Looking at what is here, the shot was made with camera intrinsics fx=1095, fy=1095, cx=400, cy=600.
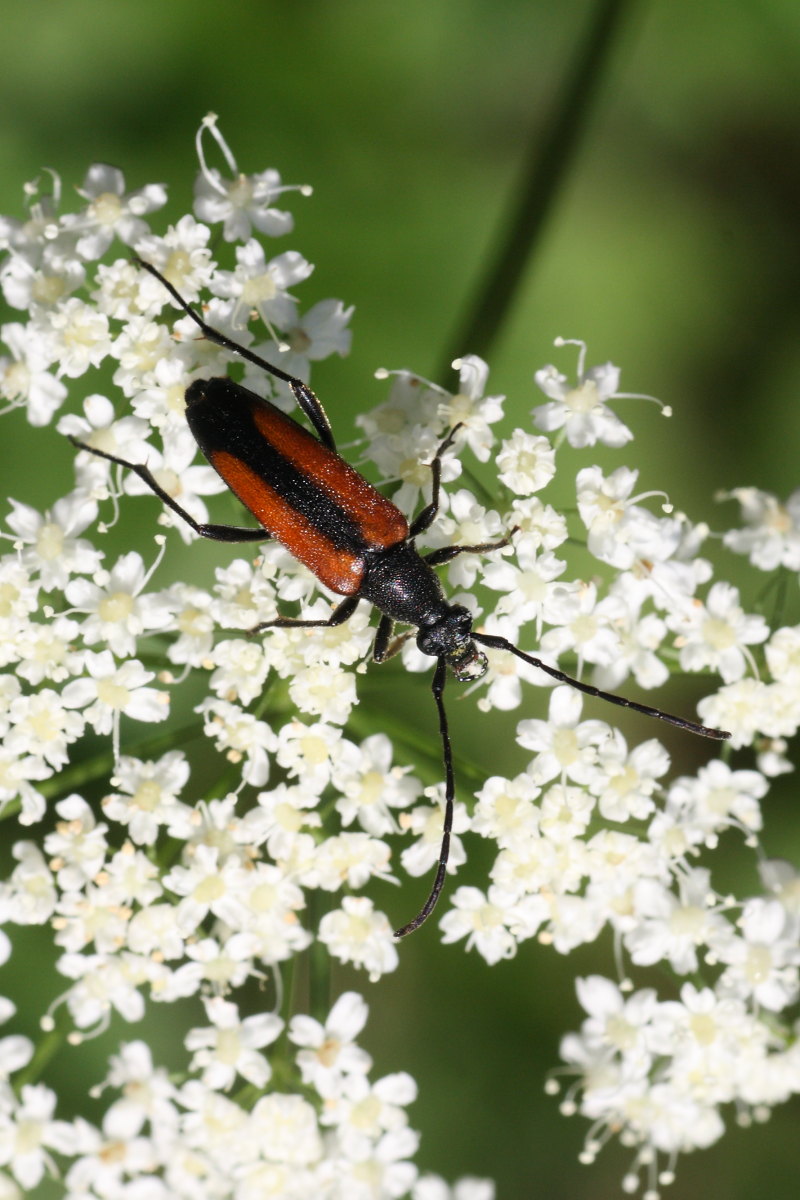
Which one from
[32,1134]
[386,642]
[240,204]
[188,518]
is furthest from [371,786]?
[240,204]

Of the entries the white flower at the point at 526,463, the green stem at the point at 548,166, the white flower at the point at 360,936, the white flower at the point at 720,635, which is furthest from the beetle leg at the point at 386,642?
the green stem at the point at 548,166

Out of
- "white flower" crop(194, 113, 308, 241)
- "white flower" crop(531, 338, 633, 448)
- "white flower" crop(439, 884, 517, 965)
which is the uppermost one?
"white flower" crop(194, 113, 308, 241)

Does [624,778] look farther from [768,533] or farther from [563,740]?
[768,533]

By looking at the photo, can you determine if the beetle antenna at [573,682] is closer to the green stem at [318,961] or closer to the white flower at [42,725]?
the green stem at [318,961]

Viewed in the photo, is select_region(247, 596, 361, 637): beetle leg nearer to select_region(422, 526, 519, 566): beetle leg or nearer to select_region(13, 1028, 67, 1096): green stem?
select_region(422, 526, 519, 566): beetle leg

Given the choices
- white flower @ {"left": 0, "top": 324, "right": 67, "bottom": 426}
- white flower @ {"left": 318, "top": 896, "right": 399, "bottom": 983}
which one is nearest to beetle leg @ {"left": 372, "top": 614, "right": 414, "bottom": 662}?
white flower @ {"left": 318, "top": 896, "right": 399, "bottom": 983}

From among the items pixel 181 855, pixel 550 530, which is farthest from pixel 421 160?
pixel 181 855

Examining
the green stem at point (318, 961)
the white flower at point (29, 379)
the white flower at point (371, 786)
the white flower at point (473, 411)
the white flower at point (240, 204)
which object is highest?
the white flower at point (240, 204)
